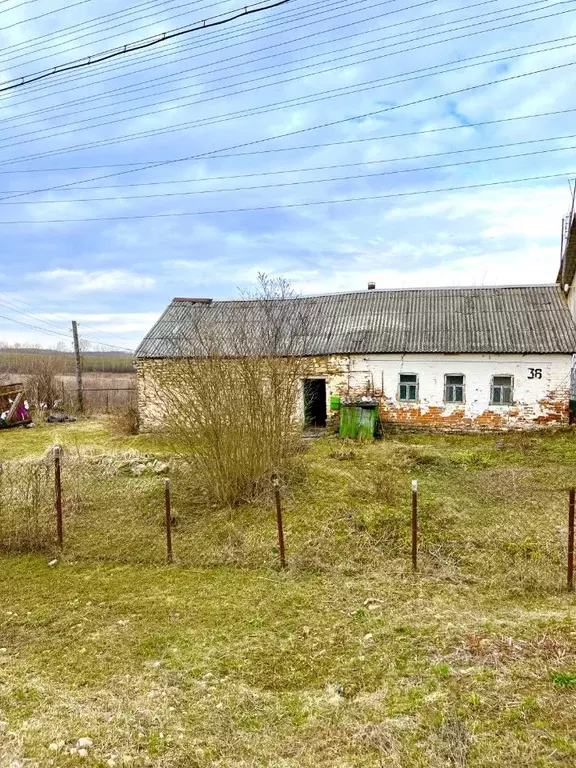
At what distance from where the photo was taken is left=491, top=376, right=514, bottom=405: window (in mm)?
14430

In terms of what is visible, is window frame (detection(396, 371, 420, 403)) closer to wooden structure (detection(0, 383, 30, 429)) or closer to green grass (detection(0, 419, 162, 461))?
green grass (detection(0, 419, 162, 461))

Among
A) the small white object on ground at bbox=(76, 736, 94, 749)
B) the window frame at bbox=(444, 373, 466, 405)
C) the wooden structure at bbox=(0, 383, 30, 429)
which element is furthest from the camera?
the wooden structure at bbox=(0, 383, 30, 429)

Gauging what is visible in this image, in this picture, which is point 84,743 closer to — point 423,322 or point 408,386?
point 408,386

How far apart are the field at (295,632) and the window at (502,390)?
6169mm

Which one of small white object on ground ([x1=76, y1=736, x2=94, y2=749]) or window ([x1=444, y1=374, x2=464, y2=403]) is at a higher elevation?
window ([x1=444, y1=374, x2=464, y2=403])

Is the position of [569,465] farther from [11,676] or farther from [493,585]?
[11,676]

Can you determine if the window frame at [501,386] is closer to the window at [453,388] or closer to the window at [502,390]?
the window at [502,390]

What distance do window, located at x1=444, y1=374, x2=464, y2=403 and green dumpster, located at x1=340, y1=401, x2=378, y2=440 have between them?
2216mm

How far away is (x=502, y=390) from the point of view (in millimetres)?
14477

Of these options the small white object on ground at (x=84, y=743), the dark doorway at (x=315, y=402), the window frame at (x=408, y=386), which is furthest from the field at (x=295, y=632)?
the dark doorway at (x=315, y=402)

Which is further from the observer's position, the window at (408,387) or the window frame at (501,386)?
the window at (408,387)

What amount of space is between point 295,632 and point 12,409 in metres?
16.3

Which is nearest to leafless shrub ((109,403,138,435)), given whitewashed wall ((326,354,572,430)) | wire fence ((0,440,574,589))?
whitewashed wall ((326,354,572,430))

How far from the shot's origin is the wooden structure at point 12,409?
17.5m
